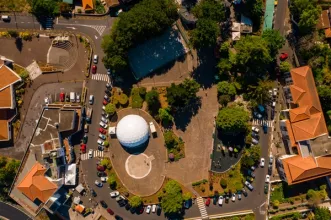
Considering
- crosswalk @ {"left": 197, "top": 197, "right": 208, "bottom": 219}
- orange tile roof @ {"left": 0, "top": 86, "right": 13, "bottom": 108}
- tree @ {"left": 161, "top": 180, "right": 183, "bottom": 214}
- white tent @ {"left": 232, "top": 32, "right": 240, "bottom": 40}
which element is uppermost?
white tent @ {"left": 232, "top": 32, "right": 240, "bottom": 40}

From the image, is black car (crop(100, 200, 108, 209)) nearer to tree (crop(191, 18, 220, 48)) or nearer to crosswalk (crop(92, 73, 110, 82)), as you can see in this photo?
crosswalk (crop(92, 73, 110, 82))

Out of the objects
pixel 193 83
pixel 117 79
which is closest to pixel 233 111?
pixel 193 83

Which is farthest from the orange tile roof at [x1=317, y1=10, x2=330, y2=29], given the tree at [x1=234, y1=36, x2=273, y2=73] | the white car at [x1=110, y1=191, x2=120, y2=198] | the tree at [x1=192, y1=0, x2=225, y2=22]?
the white car at [x1=110, y1=191, x2=120, y2=198]

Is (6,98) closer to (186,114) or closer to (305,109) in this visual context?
(186,114)

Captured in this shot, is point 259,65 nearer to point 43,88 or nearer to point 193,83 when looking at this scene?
point 193,83

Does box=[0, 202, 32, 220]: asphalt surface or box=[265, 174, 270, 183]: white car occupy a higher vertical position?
box=[0, 202, 32, 220]: asphalt surface

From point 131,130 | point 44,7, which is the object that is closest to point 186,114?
point 131,130
